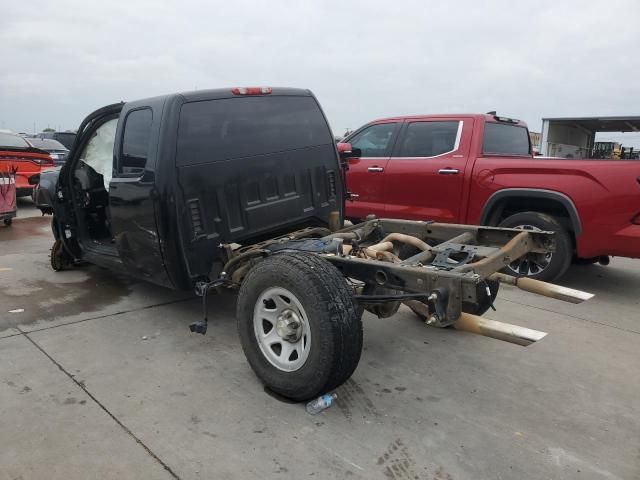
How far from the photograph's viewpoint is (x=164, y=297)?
5090mm

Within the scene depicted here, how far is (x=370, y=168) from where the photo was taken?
679 centimetres

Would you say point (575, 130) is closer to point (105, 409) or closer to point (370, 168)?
point (370, 168)

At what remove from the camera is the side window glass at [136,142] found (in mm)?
3977

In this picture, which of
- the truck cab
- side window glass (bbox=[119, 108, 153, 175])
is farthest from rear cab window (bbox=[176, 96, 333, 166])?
side window glass (bbox=[119, 108, 153, 175])

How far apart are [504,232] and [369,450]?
1.94 metres

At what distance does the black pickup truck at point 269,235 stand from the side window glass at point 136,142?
2 centimetres

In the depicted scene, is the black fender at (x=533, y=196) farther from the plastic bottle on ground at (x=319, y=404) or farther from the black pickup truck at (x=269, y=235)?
the plastic bottle on ground at (x=319, y=404)

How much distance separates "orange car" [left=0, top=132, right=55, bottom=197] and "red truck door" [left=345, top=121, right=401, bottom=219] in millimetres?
7008

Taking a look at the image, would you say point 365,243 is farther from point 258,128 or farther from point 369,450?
point 369,450

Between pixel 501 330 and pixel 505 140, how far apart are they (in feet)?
14.3

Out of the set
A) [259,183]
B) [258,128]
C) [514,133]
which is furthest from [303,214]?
[514,133]

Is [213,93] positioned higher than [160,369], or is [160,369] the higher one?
[213,93]

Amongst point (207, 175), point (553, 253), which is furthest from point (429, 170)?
point (207, 175)

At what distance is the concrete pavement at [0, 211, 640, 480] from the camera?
Answer: 8.43 feet
